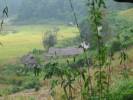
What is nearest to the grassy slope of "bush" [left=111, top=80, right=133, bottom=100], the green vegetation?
the green vegetation

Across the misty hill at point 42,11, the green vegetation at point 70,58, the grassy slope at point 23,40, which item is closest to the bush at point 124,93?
the green vegetation at point 70,58

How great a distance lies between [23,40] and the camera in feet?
267

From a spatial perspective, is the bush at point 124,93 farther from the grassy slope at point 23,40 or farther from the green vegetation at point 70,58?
the grassy slope at point 23,40

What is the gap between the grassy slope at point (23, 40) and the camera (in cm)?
6646

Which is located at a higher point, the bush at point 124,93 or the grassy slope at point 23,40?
the bush at point 124,93

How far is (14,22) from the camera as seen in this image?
11238 centimetres

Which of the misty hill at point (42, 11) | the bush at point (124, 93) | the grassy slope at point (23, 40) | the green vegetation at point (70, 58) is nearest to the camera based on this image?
the bush at point (124, 93)

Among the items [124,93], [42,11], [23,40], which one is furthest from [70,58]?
[42,11]

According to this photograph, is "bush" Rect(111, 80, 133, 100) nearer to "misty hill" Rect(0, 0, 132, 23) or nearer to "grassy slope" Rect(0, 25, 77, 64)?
"grassy slope" Rect(0, 25, 77, 64)

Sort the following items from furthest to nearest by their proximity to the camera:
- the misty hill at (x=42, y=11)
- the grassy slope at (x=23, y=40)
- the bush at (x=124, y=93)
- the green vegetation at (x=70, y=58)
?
the misty hill at (x=42, y=11) < the grassy slope at (x=23, y=40) < the green vegetation at (x=70, y=58) < the bush at (x=124, y=93)

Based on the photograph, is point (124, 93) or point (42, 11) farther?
point (42, 11)

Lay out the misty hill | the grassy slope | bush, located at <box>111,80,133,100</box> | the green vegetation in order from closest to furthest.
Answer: bush, located at <box>111,80,133,100</box> → the green vegetation → the grassy slope → the misty hill

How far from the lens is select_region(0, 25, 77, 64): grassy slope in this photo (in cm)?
6646

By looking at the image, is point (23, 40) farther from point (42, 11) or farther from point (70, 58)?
point (70, 58)
